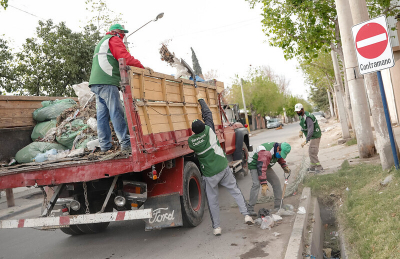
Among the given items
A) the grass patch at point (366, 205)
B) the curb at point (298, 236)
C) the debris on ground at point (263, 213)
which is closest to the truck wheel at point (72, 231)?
the debris on ground at point (263, 213)

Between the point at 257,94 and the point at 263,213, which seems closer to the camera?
the point at 263,213

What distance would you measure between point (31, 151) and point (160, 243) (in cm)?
238

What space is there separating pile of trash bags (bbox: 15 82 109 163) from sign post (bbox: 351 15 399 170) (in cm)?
439

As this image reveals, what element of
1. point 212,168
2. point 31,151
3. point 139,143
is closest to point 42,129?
point 31,151

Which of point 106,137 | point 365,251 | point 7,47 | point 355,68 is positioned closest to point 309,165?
point 355,68

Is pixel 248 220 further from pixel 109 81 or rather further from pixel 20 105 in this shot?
pixel 20 105

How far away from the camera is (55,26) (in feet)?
53.9

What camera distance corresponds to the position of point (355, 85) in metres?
8.88

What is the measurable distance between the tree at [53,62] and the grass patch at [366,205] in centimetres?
1225

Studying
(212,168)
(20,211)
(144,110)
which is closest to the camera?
(144,110)

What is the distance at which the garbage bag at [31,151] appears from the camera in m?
5.38

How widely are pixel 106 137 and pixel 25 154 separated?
1404mm

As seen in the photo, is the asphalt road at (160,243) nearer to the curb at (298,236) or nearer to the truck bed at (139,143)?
the curb at (298,236)

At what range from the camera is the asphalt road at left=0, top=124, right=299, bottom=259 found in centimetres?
450
